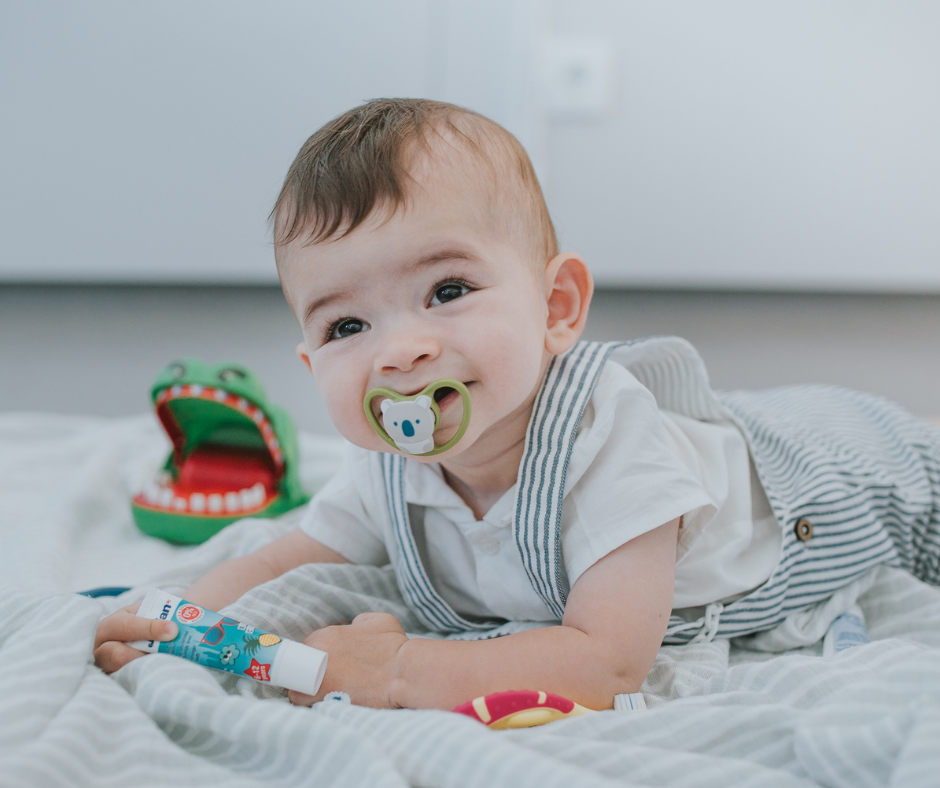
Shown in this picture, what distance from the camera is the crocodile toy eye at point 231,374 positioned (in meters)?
1.00

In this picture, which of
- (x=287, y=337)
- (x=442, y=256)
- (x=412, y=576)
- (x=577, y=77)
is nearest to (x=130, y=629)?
(x=412, y=576)

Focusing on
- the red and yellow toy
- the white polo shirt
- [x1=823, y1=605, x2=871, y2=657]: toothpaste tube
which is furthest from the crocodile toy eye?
[x1=823, y1=605, x2=871, y2=657]: toothpaste tube

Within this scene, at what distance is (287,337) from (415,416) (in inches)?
48.0

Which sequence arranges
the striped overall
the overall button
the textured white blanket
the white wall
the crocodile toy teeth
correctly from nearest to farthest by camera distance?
the textured white blanket < the striped overall < the overall button < the crocodile toy teeth < the white wall

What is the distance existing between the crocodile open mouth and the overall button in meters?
0.64

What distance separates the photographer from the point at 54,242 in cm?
156

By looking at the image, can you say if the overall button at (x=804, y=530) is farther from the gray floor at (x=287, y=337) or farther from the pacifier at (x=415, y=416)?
the gray floor at (x=287, y=337)

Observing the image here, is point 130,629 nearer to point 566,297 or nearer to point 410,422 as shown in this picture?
point 410,422

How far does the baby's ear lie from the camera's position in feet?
2.12

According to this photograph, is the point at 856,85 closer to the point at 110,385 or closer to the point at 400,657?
the point at 400,657

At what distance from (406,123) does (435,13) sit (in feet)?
3.54

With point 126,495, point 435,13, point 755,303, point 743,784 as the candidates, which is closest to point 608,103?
point 435,13

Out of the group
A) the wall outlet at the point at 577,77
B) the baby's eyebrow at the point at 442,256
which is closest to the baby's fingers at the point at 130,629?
the baby's eyebrow at the point at 442,256

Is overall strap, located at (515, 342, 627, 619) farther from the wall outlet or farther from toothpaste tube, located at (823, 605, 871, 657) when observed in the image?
the wall outlet
